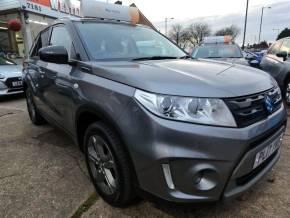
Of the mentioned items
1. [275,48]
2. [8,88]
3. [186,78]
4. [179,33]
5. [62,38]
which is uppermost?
[62,38]

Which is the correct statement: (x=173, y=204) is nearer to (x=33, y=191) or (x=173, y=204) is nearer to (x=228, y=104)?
(x=228, y=104)

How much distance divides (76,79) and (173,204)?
140cm

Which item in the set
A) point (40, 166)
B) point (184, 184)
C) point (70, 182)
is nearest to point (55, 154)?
point (40, 166)

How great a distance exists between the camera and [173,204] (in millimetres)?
1829

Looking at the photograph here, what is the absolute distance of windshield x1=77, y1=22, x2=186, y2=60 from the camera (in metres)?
2.73

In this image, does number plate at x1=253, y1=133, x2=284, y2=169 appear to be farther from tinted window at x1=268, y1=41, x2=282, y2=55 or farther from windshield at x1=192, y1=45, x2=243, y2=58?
windshield at x1=192, y1=45, x2=243, y2=58

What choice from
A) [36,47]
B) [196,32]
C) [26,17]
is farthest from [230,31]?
[36,47]

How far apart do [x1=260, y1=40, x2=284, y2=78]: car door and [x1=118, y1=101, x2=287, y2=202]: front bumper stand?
4.90 metres

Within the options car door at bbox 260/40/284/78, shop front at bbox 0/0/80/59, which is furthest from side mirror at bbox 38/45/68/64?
shop front at bbox 0/0/80/59

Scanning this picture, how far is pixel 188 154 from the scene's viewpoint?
A: 1.71 m

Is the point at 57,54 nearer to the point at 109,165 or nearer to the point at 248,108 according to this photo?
the point at 109,165

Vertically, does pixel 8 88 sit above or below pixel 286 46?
below

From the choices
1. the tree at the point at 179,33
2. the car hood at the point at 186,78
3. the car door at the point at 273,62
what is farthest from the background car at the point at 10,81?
the tree at the point at 179,33

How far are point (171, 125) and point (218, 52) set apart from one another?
20.5 ft
